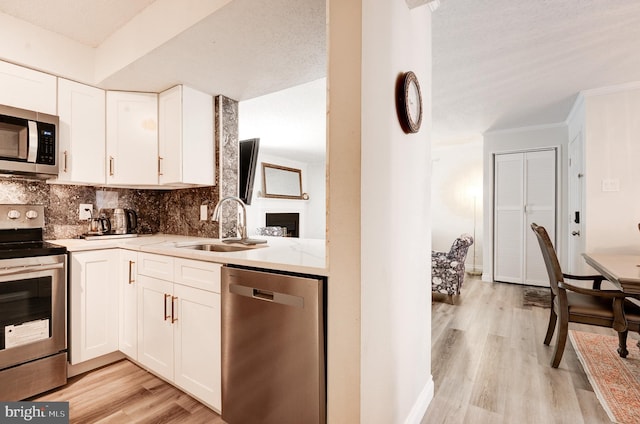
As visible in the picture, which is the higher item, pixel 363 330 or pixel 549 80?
pixel 549 80

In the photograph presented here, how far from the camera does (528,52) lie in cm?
251

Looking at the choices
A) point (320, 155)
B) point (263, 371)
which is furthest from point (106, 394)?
point (320, 155)

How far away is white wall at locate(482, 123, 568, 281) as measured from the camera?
14.6 ft

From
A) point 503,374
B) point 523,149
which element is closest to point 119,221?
point 503,374

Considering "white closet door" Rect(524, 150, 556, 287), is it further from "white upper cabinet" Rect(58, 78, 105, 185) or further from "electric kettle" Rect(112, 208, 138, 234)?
"white upper cabinet" Rect(58, 78, 105, 185)

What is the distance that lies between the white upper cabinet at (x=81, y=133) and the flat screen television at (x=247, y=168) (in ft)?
3.56

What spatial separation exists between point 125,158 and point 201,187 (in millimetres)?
624

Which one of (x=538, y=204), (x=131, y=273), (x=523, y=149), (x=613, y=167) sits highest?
(x=523, y=149)

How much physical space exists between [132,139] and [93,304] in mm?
1308

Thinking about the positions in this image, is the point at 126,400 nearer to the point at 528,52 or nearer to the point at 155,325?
the point at 155,325

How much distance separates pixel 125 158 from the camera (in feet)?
8.18

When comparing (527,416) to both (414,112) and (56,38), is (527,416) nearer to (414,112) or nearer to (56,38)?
(414,112)

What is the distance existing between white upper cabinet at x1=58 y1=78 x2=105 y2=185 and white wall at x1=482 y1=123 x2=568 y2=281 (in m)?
5.13

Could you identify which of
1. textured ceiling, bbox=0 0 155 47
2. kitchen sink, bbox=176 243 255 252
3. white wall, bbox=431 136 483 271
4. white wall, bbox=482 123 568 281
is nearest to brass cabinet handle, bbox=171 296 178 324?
kitchen sink, bbox=176 243 255 252
